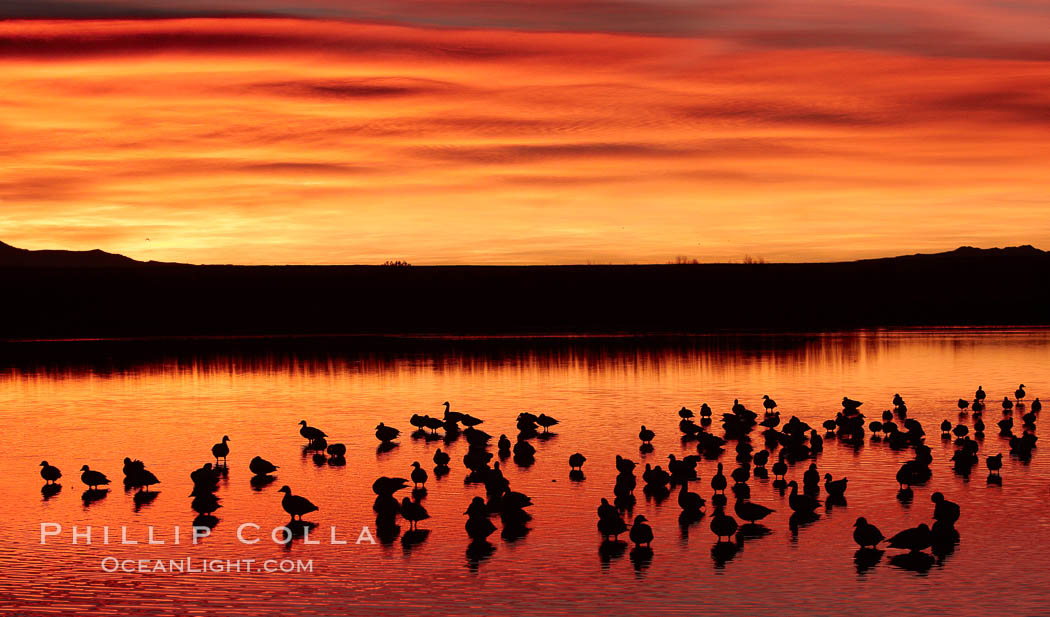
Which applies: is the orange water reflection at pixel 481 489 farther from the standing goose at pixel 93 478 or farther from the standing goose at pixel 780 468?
the standing goose at pixel 780 468

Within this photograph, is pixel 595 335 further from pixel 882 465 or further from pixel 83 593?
pixel 83 593

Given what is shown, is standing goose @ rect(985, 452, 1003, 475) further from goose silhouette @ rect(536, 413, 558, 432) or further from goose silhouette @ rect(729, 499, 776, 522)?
goose silhouette @ rect(536, 413, 558, 432)

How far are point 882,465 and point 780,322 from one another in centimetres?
8355

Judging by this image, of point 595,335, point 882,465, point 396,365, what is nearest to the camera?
point 882,465

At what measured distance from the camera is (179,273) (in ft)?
609

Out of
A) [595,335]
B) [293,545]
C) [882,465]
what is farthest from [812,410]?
[595,335]

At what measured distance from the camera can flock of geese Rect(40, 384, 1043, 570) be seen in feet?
74.3

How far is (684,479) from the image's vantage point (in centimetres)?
2767

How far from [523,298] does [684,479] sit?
12247cm

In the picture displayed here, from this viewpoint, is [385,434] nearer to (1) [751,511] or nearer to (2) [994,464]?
(1) [751,511]

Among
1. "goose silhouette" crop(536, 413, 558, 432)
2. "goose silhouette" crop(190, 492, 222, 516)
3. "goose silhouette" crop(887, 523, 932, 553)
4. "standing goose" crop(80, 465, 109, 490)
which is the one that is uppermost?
"goose silhouette" crop(536, 413, 558, 432)

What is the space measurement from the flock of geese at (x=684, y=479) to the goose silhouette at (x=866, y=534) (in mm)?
21

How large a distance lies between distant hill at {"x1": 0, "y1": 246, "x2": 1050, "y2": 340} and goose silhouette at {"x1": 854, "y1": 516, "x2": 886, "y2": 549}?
74266mm

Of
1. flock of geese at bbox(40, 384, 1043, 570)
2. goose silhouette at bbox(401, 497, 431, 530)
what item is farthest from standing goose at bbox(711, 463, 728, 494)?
goose silhouette at bbox(401, 497, 431, 530)
